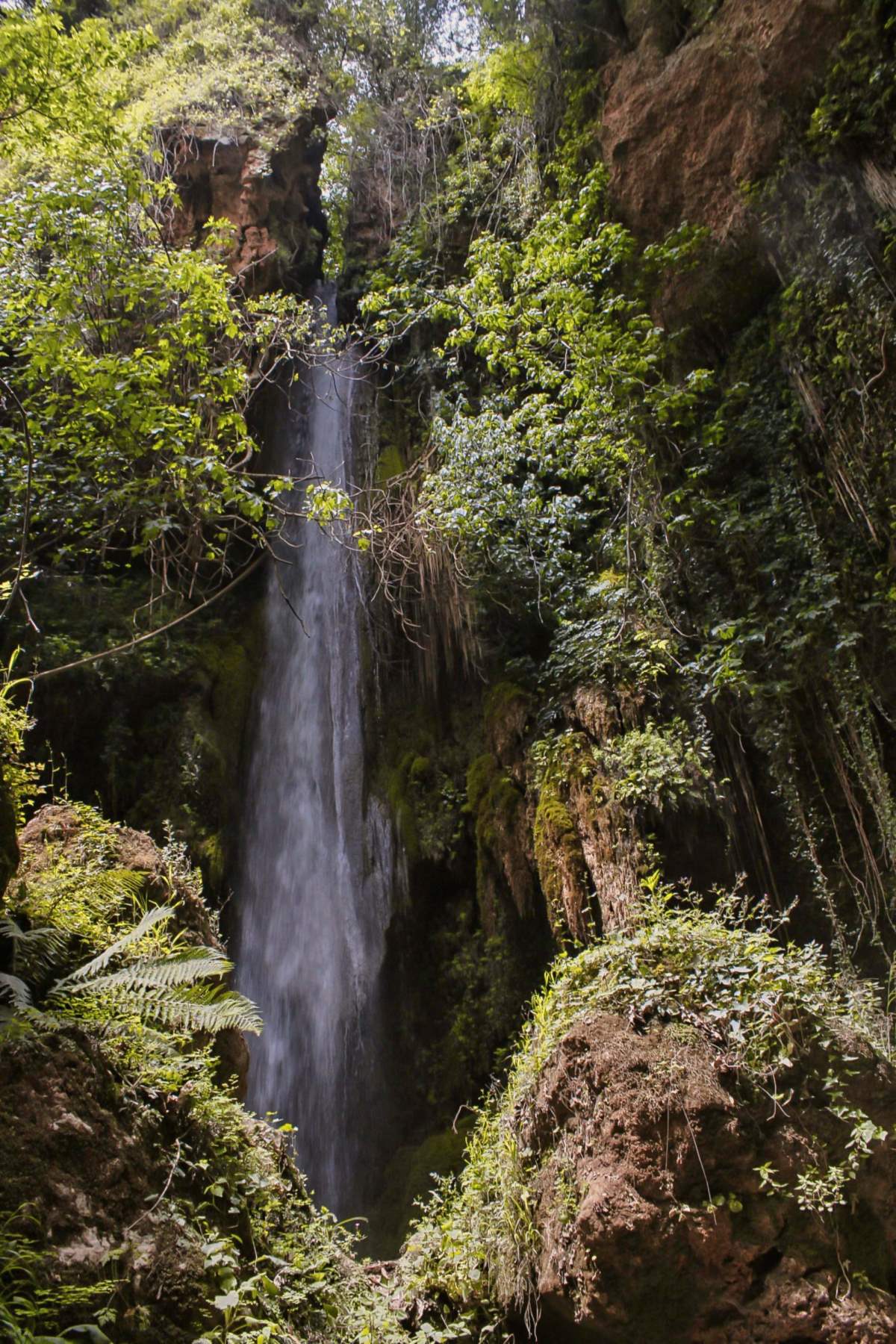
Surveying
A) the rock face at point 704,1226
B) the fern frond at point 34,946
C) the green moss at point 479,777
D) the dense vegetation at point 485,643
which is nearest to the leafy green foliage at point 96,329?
the dense vegetation at point 485,643

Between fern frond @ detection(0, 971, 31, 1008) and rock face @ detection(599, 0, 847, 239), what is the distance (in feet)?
25.5

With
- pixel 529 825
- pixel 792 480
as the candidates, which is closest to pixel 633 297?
pixel 792 480

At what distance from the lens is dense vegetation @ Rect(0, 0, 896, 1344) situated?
11.7 ft

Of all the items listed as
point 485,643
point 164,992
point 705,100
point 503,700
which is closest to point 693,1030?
point 164,992

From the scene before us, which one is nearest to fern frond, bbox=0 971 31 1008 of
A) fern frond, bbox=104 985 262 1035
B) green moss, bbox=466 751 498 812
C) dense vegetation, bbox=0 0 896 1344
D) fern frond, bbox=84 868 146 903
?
dense vegetation, bbox=0 0 896 1344

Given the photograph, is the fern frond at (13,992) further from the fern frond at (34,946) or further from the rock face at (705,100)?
the rock face at (705,100)

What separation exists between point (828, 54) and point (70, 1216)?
900 centimetres

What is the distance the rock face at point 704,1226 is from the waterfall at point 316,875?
177 inches

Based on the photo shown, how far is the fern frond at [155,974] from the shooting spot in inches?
135

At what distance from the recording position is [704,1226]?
3.42 m

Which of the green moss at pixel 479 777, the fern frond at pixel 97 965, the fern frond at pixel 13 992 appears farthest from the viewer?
the green moss at pixel 479 777

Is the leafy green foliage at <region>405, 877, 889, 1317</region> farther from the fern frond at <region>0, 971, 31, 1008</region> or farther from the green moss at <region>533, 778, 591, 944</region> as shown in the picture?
the fern frond at <region>0, 971, 31, 1008</region>

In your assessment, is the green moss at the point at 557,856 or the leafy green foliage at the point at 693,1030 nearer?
the leafy green foliage at the point at 693,1030

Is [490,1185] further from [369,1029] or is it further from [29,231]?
[29,231]
